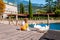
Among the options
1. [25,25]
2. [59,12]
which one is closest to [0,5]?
[59,12]

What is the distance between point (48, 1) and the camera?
62.4 metres

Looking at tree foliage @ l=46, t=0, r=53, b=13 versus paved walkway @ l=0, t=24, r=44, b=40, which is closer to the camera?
paved walkway @ l=0, t=24, r=44, b=40

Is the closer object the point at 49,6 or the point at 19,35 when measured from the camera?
the point at 19,35

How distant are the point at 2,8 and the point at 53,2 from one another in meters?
30.1

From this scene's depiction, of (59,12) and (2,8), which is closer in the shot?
(2,8)

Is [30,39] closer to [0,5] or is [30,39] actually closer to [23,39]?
[23,39]

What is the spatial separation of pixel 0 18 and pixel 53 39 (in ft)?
38.3

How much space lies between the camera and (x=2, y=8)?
36094 mm

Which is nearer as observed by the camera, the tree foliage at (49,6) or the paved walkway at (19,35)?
the paved walkway at (19,35)

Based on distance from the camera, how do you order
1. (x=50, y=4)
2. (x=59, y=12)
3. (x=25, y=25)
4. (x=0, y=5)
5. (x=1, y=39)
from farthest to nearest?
(x=50, y=4)
(x=59, y=12)
(x=0, y=5)
(x=25, y=25)
(x=1, y=39)

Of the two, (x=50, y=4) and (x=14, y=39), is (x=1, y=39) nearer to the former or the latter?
(x=14, y=39)

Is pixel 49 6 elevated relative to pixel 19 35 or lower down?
elevated

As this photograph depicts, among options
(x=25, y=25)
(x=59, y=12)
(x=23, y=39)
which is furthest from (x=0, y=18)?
(x=59, y=12)

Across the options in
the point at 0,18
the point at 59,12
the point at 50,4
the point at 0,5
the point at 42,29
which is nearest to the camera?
the point at 42,29
